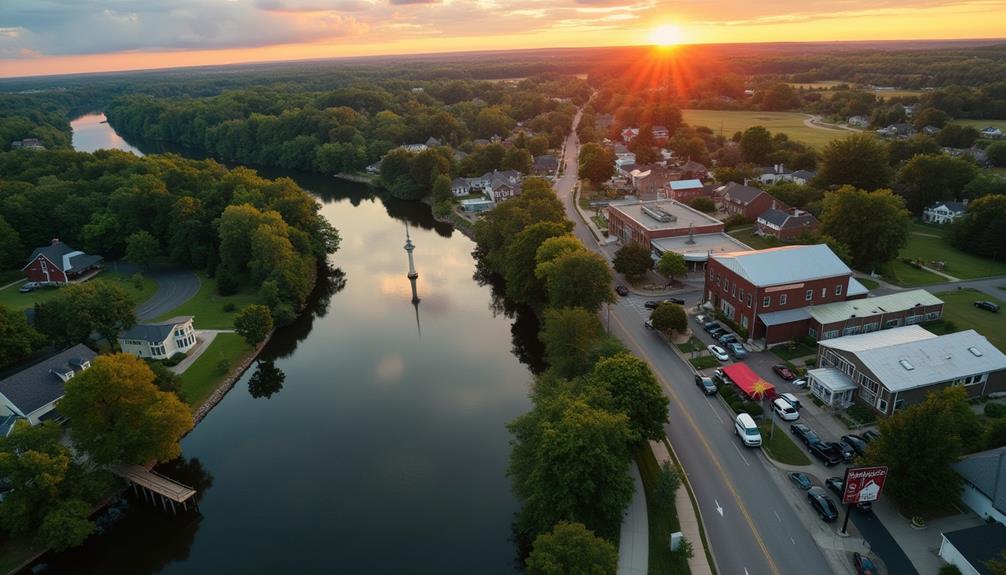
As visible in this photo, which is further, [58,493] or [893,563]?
[58,493]

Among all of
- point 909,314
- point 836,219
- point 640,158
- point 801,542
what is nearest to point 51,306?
point 801,542

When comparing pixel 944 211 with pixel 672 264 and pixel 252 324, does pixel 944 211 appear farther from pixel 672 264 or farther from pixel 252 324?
pixel 252 324

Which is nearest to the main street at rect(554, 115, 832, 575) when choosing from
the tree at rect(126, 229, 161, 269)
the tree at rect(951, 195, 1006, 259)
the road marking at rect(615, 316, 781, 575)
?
the road marking at rect(615, 316, 781, 575)

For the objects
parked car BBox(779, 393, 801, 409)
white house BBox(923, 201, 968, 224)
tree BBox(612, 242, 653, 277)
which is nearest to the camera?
parked car BBox(779, 393, 801, 409)

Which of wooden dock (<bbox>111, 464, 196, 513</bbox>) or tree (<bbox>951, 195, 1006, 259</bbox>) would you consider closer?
wooden dock (<bbox>111, 464, 196, 513</bbox>)

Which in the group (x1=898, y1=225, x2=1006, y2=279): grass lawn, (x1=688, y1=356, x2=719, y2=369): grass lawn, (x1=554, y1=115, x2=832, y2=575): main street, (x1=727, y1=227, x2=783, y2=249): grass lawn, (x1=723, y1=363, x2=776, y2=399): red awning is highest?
(x1=723, y1=363, x2=776, y2=399): red awning

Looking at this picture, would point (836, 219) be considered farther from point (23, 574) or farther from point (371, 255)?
point (23, 574)

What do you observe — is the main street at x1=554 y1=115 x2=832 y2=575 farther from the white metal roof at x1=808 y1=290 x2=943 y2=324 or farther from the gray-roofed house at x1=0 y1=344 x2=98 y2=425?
the gray-roofed house at x1=0 y1=344 x2=98 y2=425

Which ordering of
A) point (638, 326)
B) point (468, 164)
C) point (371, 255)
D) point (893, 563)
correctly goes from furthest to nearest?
1. point (468, 164)
2. point (371, 255)
3. point (638, 326)
4. point (893, 563)
